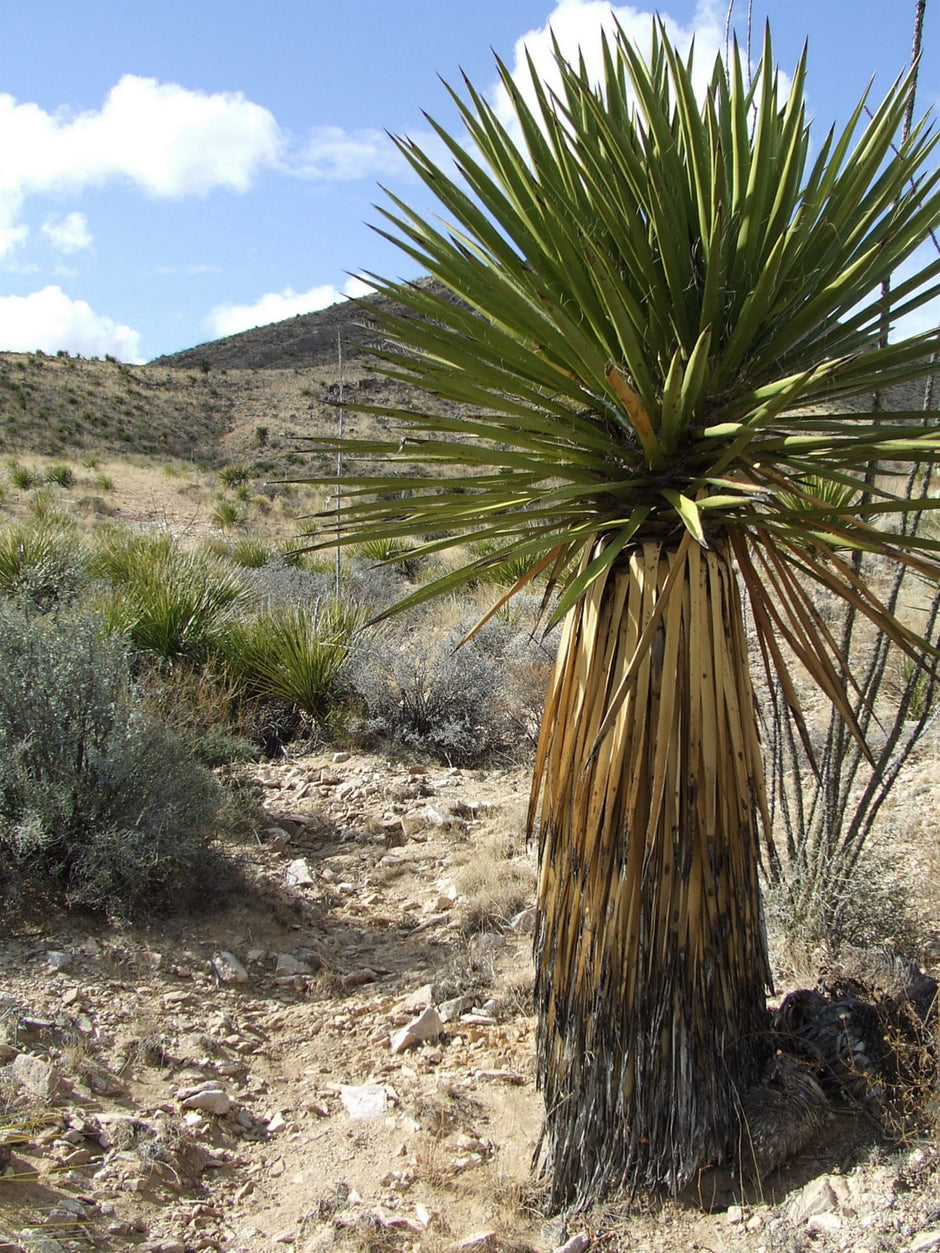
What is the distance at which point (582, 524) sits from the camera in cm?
241

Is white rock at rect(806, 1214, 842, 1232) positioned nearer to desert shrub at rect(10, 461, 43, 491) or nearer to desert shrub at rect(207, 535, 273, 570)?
desert shrub at rect(207, 535, 273, 570)

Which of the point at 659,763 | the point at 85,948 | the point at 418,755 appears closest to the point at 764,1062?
the point at 659,763

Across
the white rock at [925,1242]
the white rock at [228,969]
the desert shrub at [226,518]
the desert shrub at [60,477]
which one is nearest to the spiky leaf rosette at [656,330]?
the white rock at [925,1242]

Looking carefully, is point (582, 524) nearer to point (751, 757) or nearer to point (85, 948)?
point (751, 757)

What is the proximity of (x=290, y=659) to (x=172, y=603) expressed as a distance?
118cm

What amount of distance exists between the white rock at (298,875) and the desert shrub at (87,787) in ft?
1.64

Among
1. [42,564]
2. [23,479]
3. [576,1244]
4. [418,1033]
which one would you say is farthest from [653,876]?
[23,479]

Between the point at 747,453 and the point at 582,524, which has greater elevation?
the point at 747,453

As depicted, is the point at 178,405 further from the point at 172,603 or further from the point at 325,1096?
the point at 325,1096

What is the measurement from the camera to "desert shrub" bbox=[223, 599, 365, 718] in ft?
24.1

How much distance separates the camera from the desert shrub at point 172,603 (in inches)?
291

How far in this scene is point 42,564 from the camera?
884 cm

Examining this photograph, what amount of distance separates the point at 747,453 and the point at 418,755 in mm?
5180

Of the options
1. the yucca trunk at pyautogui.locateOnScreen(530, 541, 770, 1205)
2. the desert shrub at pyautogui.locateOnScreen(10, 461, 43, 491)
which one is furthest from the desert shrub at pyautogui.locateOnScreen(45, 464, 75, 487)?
the yucca trunk at pyautogui.locateOnScreen(530, 541, 770, 1205)
